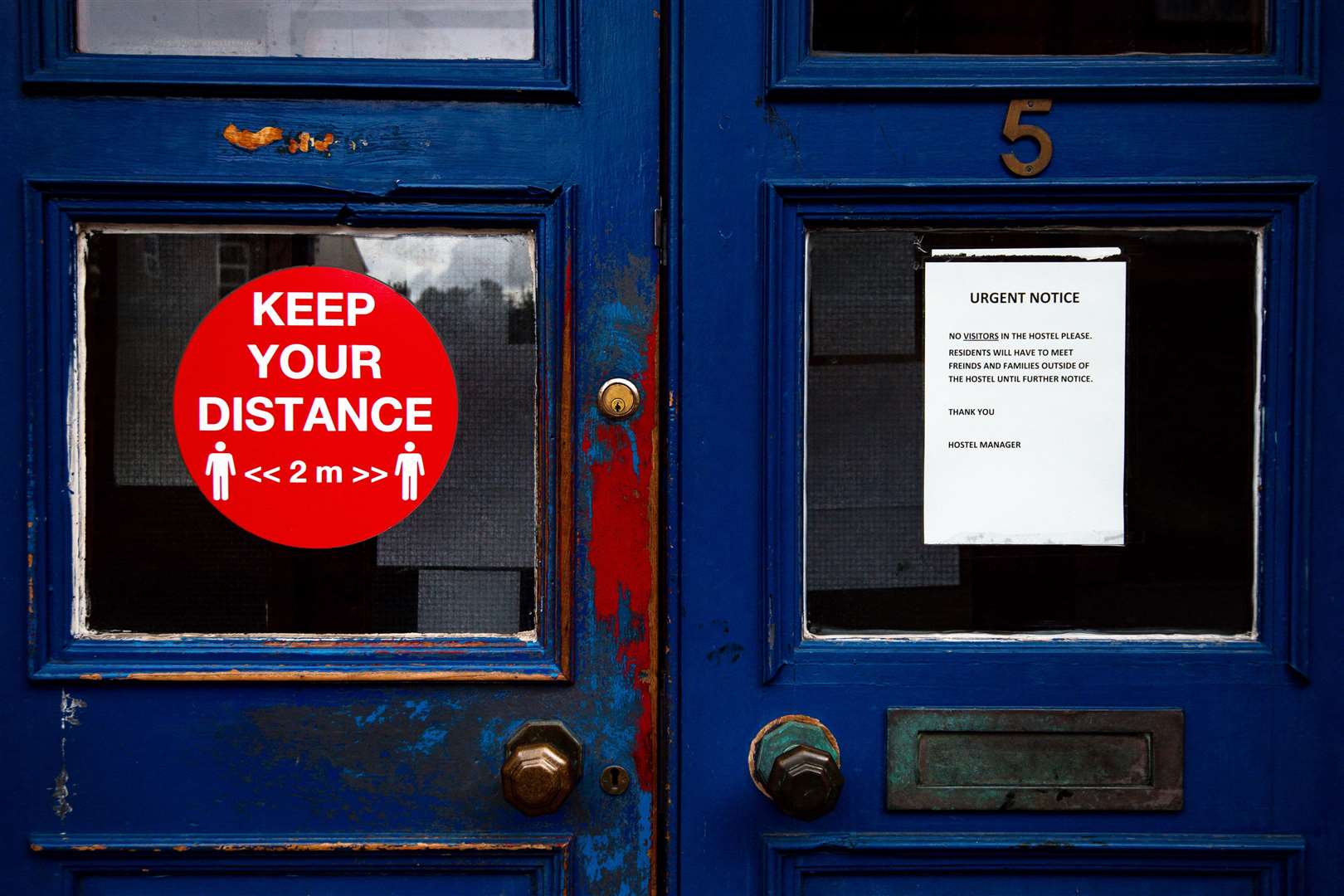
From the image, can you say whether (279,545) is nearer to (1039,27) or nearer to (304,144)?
(304,144)

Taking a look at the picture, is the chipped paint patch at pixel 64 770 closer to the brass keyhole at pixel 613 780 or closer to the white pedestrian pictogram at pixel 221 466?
the white pedestrian pictogram at pixel 221 466

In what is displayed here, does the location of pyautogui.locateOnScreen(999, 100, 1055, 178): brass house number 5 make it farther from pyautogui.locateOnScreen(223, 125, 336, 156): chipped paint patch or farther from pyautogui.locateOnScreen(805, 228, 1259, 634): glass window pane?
pyautogui.locateOnScreen(223, 125, 336, 156): chipped paint patch

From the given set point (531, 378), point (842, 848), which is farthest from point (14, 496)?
point (842, 848)

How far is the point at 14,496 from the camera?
145cm

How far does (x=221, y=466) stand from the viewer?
1483 millimetres

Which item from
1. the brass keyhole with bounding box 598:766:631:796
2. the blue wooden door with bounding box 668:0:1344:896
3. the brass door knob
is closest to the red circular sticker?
the blue wooden door with bounding box 668:0:1344:896

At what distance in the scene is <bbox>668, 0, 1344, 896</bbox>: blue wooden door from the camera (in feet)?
4.81

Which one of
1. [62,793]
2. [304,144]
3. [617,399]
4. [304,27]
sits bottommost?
[62,793]

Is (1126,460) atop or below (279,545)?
atop

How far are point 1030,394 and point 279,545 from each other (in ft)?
3.79

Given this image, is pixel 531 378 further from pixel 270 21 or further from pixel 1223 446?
pixel 1223 446

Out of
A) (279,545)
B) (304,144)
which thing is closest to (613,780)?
(279,545)

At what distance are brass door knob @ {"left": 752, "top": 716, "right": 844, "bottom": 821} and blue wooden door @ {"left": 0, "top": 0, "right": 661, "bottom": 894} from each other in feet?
0.56

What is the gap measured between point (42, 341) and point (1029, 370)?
1464 mm
